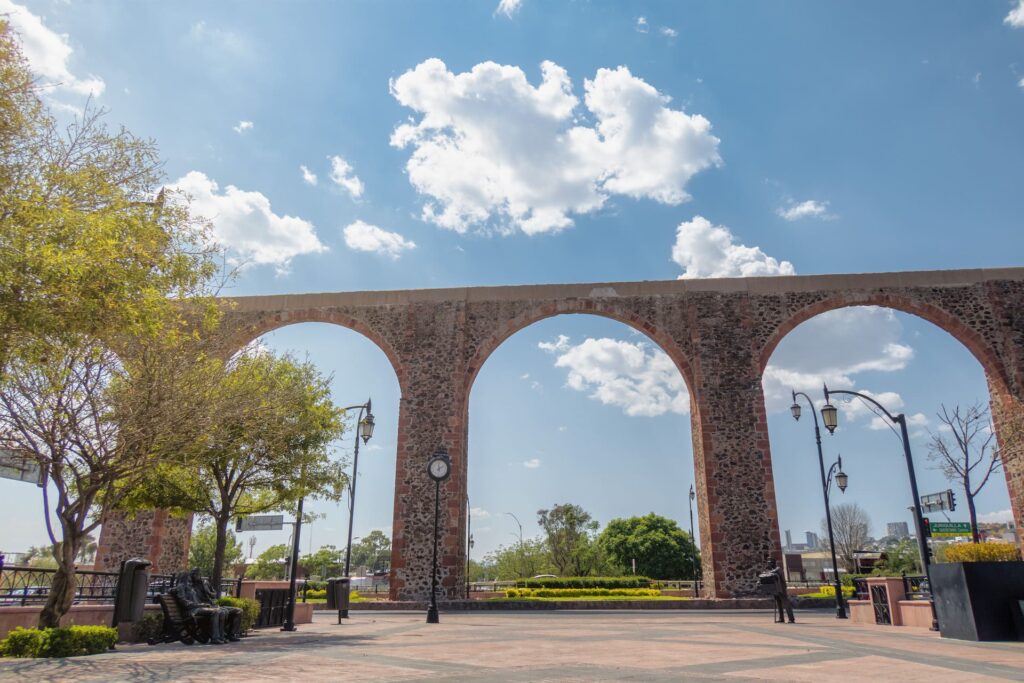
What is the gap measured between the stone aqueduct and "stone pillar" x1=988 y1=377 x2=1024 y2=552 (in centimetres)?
5

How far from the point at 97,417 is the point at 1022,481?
73.1 feet

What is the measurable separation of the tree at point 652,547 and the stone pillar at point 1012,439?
→ 30.1 meters

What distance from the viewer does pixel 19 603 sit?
28.7ft

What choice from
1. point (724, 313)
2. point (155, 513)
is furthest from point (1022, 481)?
point (155, 513)

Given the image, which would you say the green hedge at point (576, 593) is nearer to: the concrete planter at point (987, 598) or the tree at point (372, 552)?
the concrete planter at point (987, 598)

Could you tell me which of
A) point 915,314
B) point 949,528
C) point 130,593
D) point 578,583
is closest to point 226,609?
point 130,593

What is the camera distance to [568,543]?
29969 mm

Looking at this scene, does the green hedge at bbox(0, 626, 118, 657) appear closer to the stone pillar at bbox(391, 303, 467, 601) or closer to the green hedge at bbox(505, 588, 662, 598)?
the stone pillar at bbox(391, 303, 467, 601)

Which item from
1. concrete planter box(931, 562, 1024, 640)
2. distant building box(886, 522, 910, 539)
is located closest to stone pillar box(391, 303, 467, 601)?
concrete planter box(931, 562, 1024, 640)

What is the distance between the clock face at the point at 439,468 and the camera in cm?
1377

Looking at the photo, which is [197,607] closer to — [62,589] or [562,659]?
[62,589]

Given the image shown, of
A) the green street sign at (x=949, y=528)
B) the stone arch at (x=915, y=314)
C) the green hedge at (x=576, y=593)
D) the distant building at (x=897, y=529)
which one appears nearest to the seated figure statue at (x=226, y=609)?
the green hedge at (x=576, y=593)

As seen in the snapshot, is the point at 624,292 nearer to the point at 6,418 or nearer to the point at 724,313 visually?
the point at 724,313

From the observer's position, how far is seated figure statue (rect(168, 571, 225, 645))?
868cm
